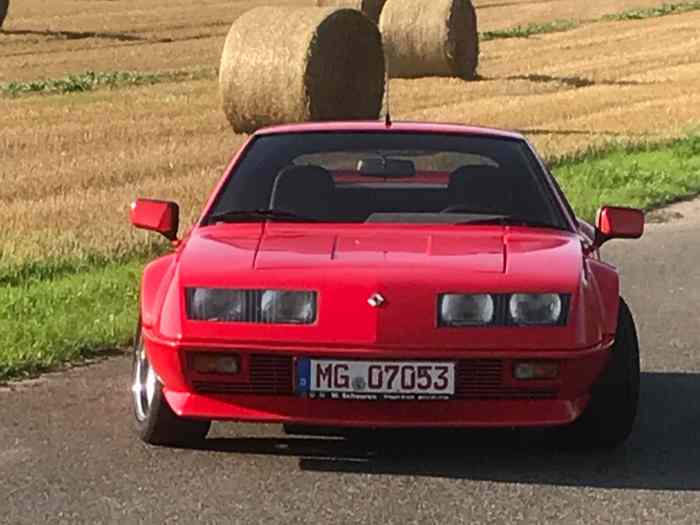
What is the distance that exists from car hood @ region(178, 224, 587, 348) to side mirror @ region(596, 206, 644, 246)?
54cm

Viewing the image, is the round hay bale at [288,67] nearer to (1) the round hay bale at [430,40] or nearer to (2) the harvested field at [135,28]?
(1) the round hay bale at [430,40]

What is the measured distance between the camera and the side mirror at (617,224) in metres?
7.09

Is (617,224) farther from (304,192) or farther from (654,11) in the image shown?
(654,11)

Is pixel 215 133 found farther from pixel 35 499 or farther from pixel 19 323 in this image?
pixel 35 499

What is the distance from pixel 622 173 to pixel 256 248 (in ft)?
34.3

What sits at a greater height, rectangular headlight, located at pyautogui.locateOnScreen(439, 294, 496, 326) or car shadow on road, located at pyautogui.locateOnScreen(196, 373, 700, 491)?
rectangular headlight, located at pyautogui.locateOnScreen(439, 294, 496, 326)

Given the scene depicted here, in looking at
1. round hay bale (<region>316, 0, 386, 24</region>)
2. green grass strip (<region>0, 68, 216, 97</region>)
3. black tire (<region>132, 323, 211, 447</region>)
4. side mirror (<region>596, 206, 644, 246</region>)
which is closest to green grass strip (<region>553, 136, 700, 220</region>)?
side mirror (<region>596, 206, 644, 246</region>)

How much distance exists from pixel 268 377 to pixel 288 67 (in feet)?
47.5

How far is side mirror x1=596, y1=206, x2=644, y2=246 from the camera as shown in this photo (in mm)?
7090

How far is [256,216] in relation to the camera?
694 centimetres

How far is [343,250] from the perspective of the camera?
252 inches

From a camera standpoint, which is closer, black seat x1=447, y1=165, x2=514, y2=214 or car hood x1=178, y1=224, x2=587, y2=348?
car hood x1=178, y1=224, x2=587, y2=348

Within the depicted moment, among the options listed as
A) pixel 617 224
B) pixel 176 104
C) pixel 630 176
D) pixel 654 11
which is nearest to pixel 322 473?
pixel 617 224

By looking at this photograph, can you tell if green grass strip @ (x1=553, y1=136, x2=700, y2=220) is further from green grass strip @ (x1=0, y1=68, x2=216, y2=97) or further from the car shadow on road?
green grass strip @ (x1=0, y1=68, x2=216, y2=97)
